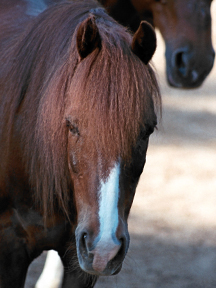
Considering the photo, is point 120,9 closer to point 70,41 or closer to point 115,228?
point 70,41

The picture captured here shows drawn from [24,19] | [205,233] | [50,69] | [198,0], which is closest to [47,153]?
[50,69]

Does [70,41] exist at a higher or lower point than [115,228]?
higher

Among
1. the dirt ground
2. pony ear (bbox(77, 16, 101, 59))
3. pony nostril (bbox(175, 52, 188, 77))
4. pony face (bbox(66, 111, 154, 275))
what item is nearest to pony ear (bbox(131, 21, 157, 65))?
pony ear (bbox(77, 16, 101, 59))

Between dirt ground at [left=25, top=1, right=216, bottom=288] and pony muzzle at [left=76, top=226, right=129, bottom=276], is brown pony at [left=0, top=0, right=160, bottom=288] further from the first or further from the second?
dirt ground at [left=25, top=1, right=216, bottom=288]

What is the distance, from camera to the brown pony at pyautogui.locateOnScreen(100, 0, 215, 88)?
2.07 metres

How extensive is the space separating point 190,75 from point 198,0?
436 millimetres

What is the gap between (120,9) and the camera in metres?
2.47

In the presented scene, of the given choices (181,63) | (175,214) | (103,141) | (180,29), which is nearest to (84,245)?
(103,141)

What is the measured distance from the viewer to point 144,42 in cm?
143

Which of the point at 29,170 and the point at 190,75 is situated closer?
the point at 29,170

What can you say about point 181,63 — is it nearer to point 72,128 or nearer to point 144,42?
point 144,42

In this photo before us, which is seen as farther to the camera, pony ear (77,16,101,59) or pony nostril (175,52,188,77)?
pony nostril (175,52,188,77)

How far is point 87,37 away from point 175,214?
1.98 metres

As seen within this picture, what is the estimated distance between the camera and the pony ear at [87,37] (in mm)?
1358
